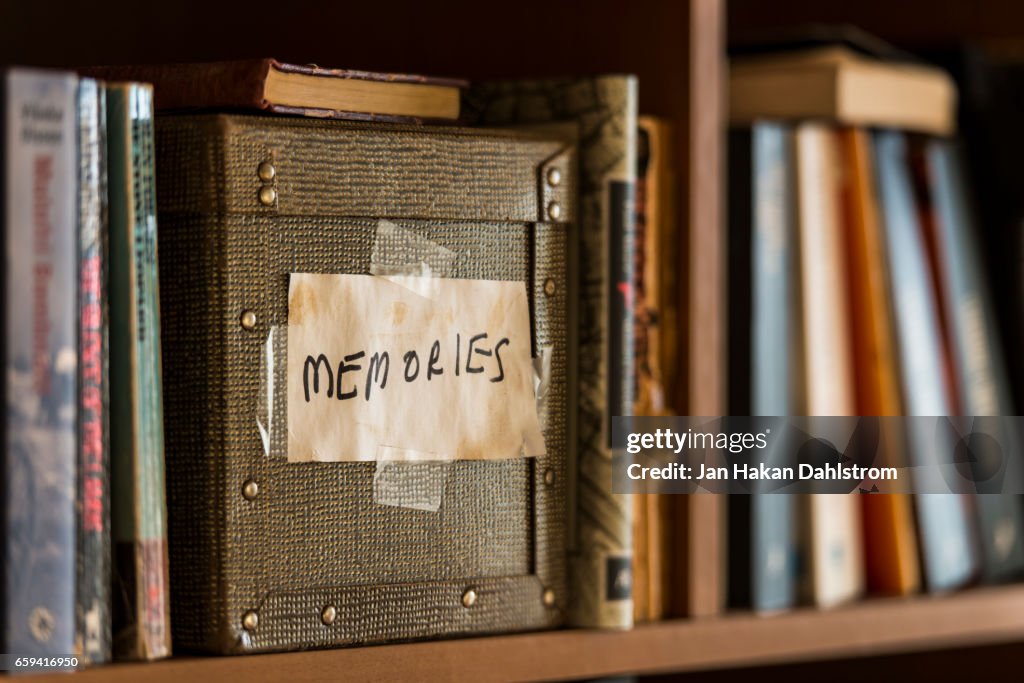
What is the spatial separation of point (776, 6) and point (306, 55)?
51cm

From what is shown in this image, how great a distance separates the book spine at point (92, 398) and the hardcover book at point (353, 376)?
2.1 inches

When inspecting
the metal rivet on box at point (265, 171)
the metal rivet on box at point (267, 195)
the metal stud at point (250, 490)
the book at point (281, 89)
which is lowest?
the metal stud at point (250, 490)

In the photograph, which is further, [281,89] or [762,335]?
[762,335]

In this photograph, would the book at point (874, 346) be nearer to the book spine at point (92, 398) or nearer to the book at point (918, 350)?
the book at point (918, 350)

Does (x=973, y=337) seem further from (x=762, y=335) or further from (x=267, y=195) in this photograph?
(x=267, y=195)

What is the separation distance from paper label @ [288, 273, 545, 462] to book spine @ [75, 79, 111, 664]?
99mm

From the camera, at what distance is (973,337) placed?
3.24 ft

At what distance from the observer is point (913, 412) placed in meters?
0.93

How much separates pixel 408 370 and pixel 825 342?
1.15 ft

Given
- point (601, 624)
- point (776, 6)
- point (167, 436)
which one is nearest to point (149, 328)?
point (167, 436)

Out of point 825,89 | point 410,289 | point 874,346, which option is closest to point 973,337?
point 874,346

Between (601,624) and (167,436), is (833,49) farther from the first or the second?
(167,436)

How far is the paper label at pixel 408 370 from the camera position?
2.17 ft

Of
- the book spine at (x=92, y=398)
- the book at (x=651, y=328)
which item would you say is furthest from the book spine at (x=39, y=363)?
the book at (x=651, y=328)
